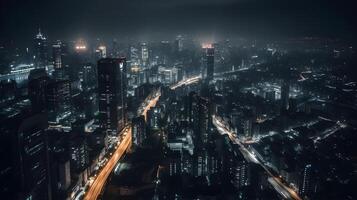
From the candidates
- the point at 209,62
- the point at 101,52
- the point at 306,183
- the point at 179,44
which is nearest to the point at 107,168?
the point at 306,183

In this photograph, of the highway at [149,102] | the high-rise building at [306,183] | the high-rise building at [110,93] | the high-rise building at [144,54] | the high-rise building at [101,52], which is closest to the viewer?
the high-rise building at [306,183]

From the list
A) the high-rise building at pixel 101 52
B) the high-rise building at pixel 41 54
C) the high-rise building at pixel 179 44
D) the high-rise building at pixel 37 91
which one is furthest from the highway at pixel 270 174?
the high-rise building at pixel 179 44

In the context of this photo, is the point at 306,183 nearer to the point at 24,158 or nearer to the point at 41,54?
the point at 24,158

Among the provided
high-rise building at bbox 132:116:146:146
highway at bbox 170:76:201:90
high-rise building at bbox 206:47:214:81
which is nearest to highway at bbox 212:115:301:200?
high-rise building at bbox 132:116:146:146

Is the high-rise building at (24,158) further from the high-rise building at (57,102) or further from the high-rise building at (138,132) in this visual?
the high-rise building at (57,102)

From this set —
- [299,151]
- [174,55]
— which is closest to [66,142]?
[299,151]

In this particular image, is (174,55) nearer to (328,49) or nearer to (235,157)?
(328,49)

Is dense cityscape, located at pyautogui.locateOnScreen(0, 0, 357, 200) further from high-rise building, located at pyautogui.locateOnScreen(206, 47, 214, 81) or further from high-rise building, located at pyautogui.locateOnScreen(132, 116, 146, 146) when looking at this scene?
high-rise building, located at pyautogui.locateOnScreen(206, 47, 214, 81)

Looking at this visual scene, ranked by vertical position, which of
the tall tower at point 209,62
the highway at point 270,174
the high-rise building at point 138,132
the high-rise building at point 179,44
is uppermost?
the high-rise building at point 179,44
